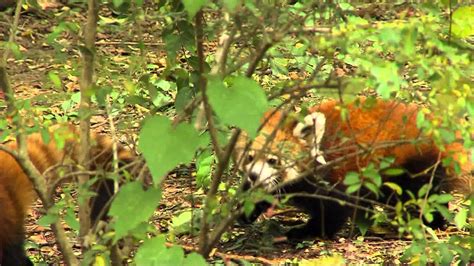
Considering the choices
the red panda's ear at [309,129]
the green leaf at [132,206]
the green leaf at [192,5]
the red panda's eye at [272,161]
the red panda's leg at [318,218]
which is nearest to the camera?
the green leaf at [192,5]

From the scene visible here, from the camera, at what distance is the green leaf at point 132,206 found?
99.9 inches

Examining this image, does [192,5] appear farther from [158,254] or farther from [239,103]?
[158,254]

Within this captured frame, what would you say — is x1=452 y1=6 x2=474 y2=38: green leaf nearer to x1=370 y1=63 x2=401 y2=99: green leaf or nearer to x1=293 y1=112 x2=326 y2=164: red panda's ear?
x1=370 y1=63 x2=401 y2=99: green leaf

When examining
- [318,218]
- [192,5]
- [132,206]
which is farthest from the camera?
[318,218]

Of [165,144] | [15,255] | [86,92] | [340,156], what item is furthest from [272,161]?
[15,255]

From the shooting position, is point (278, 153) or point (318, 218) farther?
point (318, 218)

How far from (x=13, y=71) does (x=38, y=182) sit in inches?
143

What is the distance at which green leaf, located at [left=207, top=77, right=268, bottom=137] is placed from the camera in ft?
7.61

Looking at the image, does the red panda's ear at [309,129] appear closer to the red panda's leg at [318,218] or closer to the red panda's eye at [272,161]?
the red panda's eye at [272,161]

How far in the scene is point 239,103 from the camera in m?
2.35

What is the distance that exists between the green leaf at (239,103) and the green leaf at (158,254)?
18.8 inches

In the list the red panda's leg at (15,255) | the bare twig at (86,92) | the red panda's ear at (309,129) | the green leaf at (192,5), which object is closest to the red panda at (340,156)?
the red panda's ear at (309,129)

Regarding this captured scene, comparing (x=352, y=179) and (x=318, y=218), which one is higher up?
(x=352, y=179)

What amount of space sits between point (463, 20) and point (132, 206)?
1.08 meters
